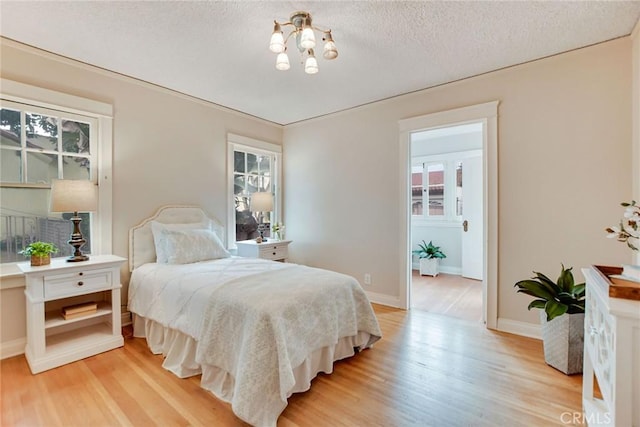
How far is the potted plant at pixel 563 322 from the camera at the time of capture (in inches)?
80.1

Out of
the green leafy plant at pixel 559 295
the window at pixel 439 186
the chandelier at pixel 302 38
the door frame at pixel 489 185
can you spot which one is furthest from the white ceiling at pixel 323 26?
the window at pixel 439 186

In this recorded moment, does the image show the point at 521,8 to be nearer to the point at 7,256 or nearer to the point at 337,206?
the point at 337,206

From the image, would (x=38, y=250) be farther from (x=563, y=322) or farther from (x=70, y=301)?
(x=563, y=322)

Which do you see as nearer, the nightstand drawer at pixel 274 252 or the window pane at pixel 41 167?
the window pane at pixel 41 167

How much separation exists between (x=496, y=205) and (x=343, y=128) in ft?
6.79

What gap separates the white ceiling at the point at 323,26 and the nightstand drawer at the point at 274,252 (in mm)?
1939

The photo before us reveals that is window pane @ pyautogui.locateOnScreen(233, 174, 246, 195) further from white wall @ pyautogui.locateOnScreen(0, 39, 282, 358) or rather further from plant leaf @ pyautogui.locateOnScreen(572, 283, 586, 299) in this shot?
plant leaf @ pyautogui.locateOnScreen(572, 283, 586, 299)

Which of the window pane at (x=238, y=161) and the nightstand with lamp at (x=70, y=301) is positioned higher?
the window pane at (x=238, y=161)

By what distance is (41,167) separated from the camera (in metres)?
2.48

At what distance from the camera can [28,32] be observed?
7.02 ft

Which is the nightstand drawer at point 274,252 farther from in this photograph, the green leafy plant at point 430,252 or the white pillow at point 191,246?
the green leafy plant at point 430,252

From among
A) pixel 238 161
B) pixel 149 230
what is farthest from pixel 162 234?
pixel 238 161

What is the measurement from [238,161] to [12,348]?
2.80m

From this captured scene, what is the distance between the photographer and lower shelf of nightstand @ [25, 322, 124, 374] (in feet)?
6.87
